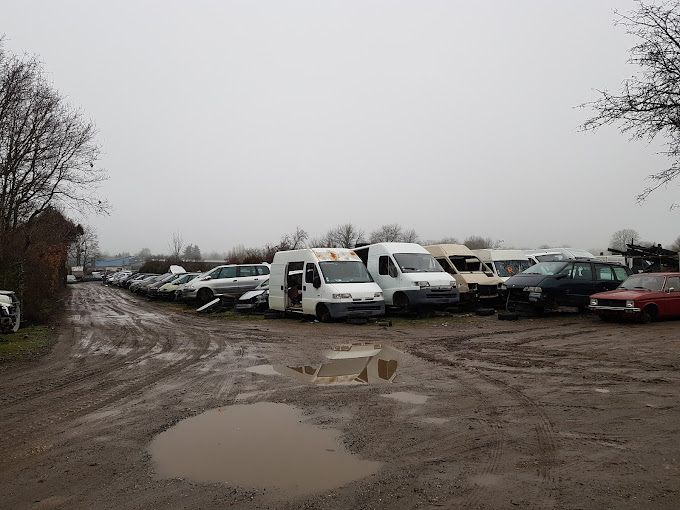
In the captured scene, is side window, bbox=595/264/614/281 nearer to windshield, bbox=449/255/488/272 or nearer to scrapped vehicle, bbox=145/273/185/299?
windshield, bbox=449/255/488/272

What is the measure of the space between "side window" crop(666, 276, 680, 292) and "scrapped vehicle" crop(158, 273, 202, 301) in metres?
23.0

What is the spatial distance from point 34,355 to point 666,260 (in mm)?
27893

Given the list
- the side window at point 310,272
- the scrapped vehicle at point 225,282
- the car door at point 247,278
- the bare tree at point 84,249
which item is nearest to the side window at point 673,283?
the side window at point 310,272

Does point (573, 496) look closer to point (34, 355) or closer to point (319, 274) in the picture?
point (34, 355)

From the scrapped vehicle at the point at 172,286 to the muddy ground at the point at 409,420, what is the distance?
17909mm

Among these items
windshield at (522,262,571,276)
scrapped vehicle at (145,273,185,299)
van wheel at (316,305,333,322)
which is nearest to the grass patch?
van wheel at (316,305,333,322)

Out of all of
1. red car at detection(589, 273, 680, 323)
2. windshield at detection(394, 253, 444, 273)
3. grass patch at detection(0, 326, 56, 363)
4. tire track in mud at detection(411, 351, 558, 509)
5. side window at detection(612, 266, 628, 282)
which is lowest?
grass patch at detection(0, 326, 56, 363)

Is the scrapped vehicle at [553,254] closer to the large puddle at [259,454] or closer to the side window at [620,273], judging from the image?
the side window at [620,273]

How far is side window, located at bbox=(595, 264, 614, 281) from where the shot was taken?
16594mm

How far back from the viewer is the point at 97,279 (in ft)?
310

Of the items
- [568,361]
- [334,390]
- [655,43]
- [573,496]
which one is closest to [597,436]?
[573,496]

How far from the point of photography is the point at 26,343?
12625mm

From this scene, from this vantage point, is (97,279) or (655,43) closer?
(655,43)

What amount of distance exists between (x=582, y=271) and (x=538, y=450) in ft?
Result: 43.7
